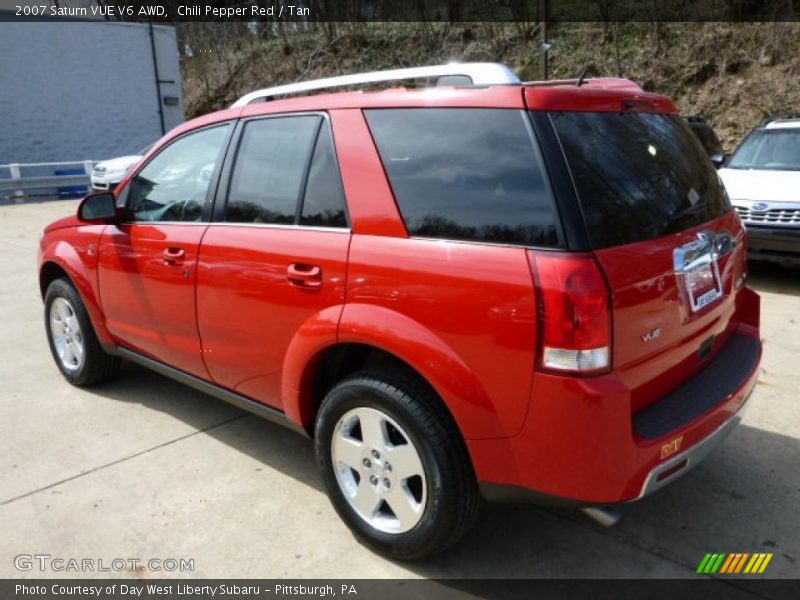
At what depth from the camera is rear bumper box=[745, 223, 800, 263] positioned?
21.4 ft

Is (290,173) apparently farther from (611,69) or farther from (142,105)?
(142,105)

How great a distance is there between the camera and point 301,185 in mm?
2936

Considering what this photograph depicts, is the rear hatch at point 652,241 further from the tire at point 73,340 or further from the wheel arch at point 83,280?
the tire at point 73,340

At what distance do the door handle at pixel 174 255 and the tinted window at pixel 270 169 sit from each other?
341mm

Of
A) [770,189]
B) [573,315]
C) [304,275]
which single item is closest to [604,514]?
[573,315]

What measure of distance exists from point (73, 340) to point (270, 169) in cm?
226

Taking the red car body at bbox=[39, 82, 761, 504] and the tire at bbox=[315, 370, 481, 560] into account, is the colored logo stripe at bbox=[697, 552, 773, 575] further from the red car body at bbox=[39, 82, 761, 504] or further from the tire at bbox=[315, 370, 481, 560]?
the tire at bbox=[315, 370, 481, 560]

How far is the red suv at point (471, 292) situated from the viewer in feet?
7.06

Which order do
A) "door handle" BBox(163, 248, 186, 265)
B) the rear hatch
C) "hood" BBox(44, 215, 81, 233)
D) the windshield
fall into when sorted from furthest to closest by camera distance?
the windshield, "hood" BBox(44, 215, 81, 233), "door handle" BBox(163, 248, 186, 265), the rear hatch

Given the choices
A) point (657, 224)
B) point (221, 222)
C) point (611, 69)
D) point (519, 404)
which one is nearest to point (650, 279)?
point (657, 224)

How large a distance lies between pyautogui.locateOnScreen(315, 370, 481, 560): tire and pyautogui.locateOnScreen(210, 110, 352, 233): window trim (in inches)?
27.5

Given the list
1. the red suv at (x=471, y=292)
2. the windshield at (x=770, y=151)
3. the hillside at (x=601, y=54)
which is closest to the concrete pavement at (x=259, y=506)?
the red suv at (x=471, y=292)

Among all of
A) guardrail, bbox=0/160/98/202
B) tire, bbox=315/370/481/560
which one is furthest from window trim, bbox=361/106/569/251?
guardrail, bbox=0/160/98/202

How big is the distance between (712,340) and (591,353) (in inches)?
36.3
